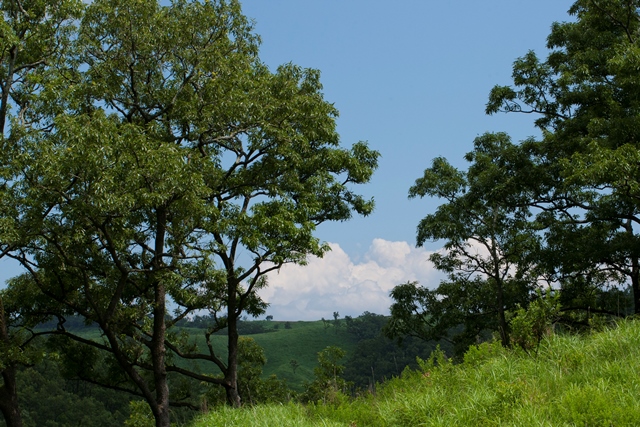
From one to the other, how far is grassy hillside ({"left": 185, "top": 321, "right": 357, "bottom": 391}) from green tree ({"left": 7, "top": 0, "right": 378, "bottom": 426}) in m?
100

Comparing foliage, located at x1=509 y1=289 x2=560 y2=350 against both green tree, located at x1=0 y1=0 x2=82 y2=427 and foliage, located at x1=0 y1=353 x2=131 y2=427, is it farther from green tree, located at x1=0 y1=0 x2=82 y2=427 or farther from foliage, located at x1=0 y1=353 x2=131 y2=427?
foliage, located at x1=0 y1=353 x2=131 y2=427

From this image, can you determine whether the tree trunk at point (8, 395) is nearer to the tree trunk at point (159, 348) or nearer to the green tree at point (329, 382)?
the tree trunk at point (159, 348)

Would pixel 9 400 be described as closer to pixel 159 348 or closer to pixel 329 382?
pixel 159 348

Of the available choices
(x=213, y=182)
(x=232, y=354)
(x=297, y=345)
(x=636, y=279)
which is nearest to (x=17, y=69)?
(x=213, y=182)

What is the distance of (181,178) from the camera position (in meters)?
18.2

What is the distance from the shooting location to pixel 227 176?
24.7 meters

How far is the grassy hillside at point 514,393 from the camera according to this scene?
8008 millimetres

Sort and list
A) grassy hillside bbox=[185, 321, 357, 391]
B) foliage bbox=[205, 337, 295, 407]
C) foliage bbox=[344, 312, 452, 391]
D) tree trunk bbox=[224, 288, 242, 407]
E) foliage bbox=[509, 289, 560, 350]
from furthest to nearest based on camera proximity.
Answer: grassy hillside bbox=[185, 321, 357, 391] → foliage bbox=[344, 312, 452, 391] → foliage bbox=[205, 337, 295, 407] → tree trunk bbox=[224, 288, 242, 407] → foliage bbox=[509, 289, 560, 350]

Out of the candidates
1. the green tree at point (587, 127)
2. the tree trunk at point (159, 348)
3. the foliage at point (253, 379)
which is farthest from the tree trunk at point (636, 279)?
the foliage at point (253, 379)

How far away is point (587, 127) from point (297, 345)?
132 metres

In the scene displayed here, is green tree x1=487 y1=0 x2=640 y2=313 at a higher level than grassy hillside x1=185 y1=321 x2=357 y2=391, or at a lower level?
higher

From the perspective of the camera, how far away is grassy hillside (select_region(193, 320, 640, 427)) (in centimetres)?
801

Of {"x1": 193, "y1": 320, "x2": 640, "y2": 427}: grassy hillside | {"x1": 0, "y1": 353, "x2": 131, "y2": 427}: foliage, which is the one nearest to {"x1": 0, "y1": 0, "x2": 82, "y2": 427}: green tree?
{"x1": 193, "y1": 320, "x2": 640, "y2": 427}: grassy hillside

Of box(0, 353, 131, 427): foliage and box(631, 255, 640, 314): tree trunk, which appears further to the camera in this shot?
box(0, 353, 131, 427): foliage
